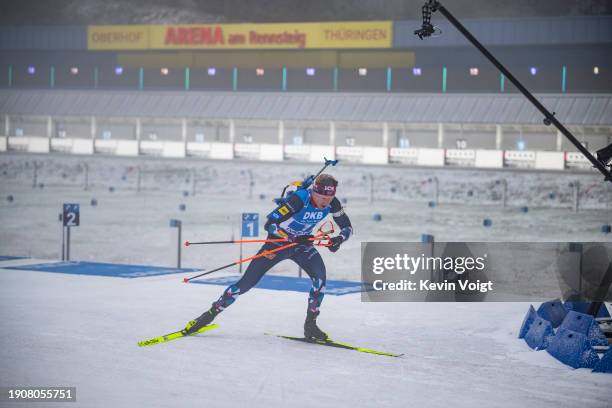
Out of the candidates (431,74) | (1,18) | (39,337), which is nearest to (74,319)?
(39,337)

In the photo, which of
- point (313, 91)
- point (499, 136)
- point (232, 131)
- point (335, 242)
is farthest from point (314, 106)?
point (335, 242)

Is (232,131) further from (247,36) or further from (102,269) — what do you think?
(102,269)

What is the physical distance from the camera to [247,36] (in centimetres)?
5841

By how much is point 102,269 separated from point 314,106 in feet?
120

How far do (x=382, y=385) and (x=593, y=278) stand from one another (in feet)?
32.4

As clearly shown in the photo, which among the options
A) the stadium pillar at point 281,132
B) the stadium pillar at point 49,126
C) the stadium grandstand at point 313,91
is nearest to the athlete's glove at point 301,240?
the stadium grandstand at point 313,91

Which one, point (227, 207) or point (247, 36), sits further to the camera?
point (247, 36)

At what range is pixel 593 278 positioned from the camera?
16922mm

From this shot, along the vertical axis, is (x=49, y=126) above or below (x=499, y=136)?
above

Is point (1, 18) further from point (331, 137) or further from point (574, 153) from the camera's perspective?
point (574, 153)

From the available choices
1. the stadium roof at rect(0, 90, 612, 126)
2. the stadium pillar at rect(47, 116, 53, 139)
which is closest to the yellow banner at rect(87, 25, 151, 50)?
the stadium roof at rect(0, 90, 612, 126)

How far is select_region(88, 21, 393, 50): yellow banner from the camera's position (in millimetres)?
55781

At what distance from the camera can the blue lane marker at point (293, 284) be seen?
14.8 m

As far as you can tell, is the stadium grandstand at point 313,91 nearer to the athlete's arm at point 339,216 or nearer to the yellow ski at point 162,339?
the athlete's arm at point 339,216
